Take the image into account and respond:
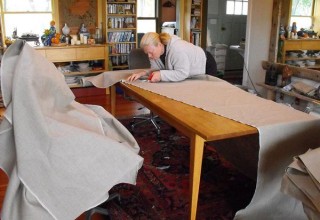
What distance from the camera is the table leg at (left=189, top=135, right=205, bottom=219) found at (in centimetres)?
168

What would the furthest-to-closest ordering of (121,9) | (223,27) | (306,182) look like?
(223,27) → (121,9) → (306,182)

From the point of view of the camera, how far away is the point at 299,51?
10.3 ft

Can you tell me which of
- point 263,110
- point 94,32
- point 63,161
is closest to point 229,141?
point 263,110

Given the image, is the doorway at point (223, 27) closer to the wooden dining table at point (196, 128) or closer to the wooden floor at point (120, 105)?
the wooden floor at point (120, 105)

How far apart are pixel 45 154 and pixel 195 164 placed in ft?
2.48

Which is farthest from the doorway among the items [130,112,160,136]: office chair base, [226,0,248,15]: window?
[130,112,160,136]: office chair base

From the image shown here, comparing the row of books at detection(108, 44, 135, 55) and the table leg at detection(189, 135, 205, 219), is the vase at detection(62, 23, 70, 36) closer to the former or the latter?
the row of books at detection(108, 44, 135, 55)

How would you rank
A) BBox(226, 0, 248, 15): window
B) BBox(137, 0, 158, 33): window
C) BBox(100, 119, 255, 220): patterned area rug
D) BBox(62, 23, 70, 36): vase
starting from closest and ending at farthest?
BBox(100, 119, 255, 220): patterned area rug, BBox(62, 23, 70, 36): vase, BBox(226, 0, 248, 15): window, BBox(137, 0, 158, 33): window

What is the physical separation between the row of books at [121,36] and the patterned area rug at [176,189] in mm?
2928

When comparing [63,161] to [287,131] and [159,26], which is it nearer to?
[287,131]

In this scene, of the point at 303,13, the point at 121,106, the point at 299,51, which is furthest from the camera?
the point at 121,106

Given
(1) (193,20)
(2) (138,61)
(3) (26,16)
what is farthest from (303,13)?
(3) (26,16)

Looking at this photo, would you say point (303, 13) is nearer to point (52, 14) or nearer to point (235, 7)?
point (235, 7)

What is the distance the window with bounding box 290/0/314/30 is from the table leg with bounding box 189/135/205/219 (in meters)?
1.99
